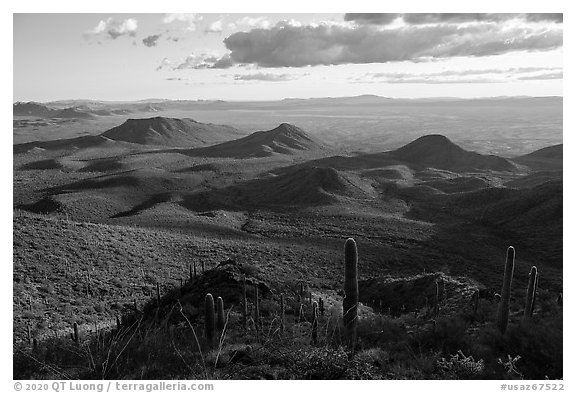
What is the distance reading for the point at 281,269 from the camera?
28.5 m

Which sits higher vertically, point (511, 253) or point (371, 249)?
point (511, 253)

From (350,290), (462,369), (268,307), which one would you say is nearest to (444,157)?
(268,307)

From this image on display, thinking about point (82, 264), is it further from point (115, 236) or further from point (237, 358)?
point (237, 358)

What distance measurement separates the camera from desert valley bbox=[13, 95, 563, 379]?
29.2 ft

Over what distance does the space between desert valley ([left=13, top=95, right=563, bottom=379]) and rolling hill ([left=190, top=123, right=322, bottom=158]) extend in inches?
913

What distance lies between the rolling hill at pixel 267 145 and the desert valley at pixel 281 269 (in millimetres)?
23189

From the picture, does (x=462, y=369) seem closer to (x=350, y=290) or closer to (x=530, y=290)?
(x=350, y=290)

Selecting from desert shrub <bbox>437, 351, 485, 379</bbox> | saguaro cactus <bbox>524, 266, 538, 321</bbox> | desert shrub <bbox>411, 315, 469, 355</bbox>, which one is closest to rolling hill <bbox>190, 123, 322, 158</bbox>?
saguaro cactus <bbox>524, 266, 538, 321</bbox>

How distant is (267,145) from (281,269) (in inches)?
3712

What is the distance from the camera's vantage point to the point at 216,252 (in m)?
32.3

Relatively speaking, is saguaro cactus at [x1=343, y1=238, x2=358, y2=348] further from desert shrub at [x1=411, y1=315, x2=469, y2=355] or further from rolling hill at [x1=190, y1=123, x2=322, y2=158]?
rolling hill at [x1=190, y1=123, x2=322, y2=158]

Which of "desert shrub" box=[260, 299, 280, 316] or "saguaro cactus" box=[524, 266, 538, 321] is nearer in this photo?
"saguaro cactus" box=[524, 266, 538, 321]
